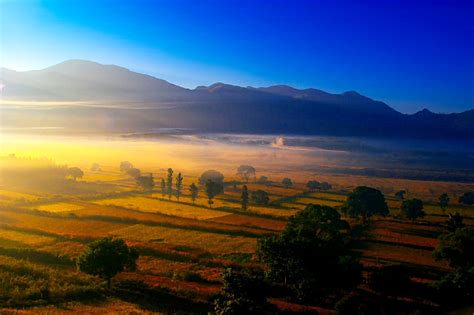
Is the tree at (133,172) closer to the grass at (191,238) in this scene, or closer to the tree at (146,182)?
the tree at (146,182)

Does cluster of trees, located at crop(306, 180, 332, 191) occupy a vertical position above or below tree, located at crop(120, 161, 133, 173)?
below

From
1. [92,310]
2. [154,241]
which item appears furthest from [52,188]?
[92,310]

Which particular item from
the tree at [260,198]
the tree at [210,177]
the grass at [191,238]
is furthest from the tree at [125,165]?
the grass at [191,238]

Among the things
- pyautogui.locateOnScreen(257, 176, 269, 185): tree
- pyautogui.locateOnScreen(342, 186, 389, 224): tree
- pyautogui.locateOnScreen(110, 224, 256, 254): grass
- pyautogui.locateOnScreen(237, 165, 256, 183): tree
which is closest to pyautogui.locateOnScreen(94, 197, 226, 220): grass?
pyautogui.locateOnScreen(110, 224, 256, 254): grass

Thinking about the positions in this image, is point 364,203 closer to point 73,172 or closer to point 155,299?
point 155,299

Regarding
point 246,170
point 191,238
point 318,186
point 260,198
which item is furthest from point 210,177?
point 191,238

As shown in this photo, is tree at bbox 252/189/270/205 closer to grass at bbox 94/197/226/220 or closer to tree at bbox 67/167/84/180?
grass at bbox 94/197/226/220

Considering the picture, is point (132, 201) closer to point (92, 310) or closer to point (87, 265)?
point (87, 265)

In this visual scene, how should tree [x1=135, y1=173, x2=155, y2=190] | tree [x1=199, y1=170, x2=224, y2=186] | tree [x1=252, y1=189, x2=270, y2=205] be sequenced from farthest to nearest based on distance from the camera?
1. tree [x1=199, y1=170, x2=224, y2=186]
2. tree [x1=135, y1=173, x2=155, y2=190]
3. tree [x1=252, y1=189, x2=270, y2=205]
